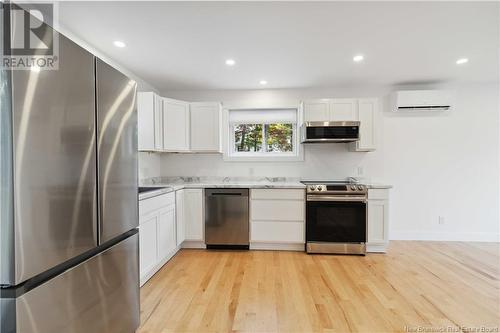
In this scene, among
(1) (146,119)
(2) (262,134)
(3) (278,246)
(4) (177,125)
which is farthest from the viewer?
(2) (262,134)

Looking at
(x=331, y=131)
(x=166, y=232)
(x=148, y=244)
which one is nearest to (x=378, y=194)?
(x=331, y=131)

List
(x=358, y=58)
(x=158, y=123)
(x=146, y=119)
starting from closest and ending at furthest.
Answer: (x=358, y=58)
(x=146, y=119)
(x=158, y=123)

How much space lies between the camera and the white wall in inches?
144

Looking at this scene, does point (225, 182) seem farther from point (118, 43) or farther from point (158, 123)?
point (118, 43)

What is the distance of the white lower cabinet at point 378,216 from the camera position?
3.15m

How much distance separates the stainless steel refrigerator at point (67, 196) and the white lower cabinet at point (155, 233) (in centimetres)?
85

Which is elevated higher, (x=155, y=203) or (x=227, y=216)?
(x=155, y=203)

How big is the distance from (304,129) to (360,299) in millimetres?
2199

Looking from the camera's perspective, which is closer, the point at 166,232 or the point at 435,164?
the point at 166,232

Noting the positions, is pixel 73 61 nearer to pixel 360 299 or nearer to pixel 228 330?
pixel 228 330

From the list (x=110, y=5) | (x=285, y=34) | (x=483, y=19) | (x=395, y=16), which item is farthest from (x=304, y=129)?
(x=110, y=5)

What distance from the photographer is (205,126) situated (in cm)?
357

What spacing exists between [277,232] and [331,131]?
5.31 feet

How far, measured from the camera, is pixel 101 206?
3.83ft
